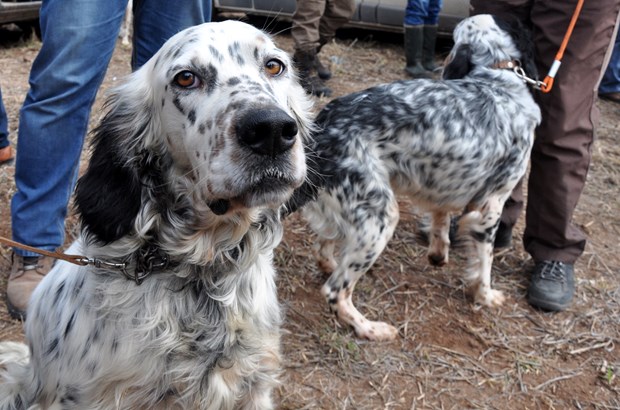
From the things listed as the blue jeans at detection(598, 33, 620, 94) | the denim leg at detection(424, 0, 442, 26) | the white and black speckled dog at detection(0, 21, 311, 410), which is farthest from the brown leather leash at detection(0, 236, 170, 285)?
the blue jeans at detection(598, 33, 620, 94)

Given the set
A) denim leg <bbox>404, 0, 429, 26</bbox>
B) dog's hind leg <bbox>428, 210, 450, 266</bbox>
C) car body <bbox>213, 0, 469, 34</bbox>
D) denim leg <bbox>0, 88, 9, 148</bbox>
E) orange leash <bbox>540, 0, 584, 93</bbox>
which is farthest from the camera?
car body <bbox>213, 0, 469, 34</bbox>

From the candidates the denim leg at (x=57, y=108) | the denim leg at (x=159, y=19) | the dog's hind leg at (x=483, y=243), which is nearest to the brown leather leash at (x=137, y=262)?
the denim leg at (x=57, y=108)

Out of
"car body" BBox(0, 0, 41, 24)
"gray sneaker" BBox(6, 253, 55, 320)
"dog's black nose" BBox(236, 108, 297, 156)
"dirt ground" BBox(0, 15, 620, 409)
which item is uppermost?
"dog's black nose" BBox(236, 108, 297, 156)

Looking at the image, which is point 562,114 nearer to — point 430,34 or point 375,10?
point 430,34

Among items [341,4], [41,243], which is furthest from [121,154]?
[341,4]

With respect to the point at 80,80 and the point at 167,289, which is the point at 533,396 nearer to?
the point at 167,289

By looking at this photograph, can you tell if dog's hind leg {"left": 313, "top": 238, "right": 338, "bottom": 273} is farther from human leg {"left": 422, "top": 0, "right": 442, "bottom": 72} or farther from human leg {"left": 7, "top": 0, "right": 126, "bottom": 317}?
human leg {"left": 422, "top": 0, "right": 442, "bottom": 72}

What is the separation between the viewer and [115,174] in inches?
73.4

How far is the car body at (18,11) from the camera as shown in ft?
20.4

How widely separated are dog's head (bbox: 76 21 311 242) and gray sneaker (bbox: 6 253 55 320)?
1084 mm

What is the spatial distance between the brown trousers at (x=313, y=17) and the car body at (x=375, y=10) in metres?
1.23

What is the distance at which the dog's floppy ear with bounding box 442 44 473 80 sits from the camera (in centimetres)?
336

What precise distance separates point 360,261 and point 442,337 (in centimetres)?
56

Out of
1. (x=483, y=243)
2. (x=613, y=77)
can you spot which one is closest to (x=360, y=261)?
(x=483, y=243)
